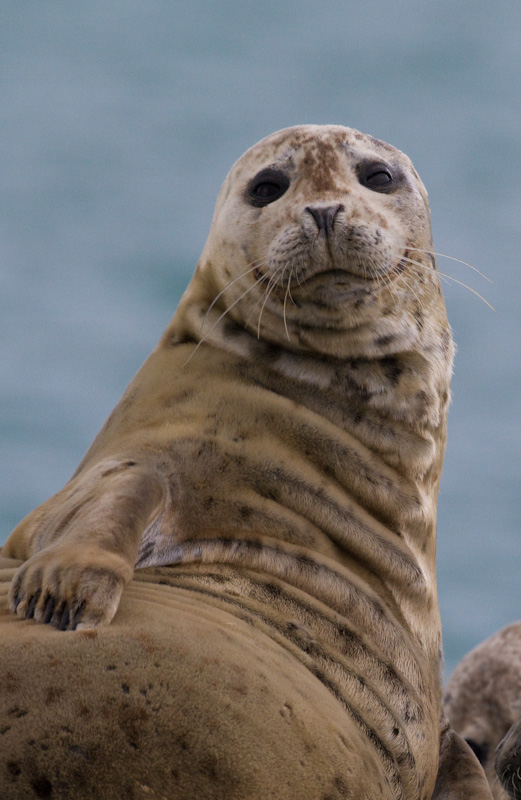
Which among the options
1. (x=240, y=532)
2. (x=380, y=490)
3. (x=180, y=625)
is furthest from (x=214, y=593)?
(x=380, y=490)

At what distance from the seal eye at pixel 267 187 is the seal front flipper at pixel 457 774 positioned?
2.16 m

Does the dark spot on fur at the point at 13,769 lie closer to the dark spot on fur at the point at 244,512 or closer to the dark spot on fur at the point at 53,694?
the dark spot on fur at the point at 53,694

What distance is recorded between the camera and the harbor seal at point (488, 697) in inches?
211

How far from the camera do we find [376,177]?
15.8ft

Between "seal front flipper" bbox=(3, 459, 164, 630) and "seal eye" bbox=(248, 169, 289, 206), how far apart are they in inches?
57.7

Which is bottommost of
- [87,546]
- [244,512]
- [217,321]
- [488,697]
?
[87,546]

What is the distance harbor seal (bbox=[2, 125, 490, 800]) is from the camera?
9.45ft

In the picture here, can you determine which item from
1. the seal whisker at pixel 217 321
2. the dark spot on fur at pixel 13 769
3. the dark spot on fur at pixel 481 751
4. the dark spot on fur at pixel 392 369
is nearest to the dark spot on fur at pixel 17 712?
the dark spot on fur at pixel 13 769

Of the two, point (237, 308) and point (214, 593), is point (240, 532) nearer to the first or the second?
point (214, 593)

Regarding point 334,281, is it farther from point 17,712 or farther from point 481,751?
point 481,751

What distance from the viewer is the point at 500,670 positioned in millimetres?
5461

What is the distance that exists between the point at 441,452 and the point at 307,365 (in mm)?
646

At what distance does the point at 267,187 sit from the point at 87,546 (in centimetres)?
211

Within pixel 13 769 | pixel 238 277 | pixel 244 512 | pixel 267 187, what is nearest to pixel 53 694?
pixel 13 769
